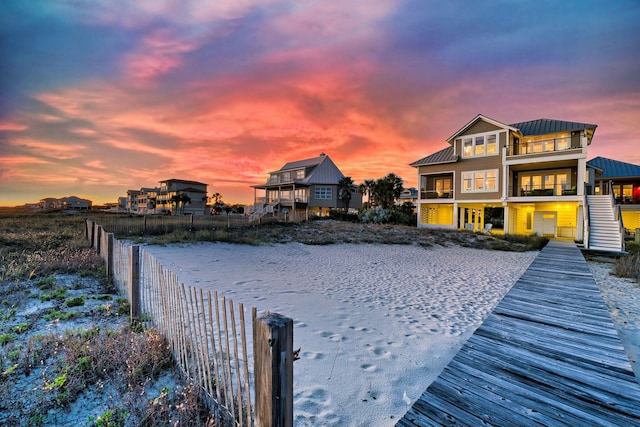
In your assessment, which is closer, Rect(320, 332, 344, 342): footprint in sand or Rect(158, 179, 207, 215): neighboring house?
Rect(320, 332, 344, 342): footprint in sand

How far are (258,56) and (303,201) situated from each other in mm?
24914

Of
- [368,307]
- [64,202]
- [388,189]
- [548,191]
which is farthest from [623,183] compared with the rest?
[64,202]

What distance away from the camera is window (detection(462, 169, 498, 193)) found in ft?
75.1

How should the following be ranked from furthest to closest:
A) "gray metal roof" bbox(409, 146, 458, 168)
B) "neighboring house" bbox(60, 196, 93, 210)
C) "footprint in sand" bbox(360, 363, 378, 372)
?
"neighboring house" bbox(60, 196, 93, 210) → "gray metal roof" bbox(409, 146, 458, 168) → "footprint in sand" bbox(360, 363, 378, 372)

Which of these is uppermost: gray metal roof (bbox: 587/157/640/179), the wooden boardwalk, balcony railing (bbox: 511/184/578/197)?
gray metal roof (bbox: 587/157/640/179)

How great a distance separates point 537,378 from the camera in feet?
9.82

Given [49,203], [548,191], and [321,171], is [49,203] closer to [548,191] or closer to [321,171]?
[321,171]

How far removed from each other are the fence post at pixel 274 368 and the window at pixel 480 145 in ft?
89.3

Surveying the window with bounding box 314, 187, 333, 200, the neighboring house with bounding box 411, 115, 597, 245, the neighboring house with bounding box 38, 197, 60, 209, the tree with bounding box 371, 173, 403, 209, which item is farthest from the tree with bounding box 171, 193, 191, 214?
the neighboring house with bounding box 38, 197, 60, 209

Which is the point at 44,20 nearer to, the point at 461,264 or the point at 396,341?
the point at 396,341

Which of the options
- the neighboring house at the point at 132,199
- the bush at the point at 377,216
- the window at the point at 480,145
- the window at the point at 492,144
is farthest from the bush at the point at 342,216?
the neighboring house at the point at 132,199

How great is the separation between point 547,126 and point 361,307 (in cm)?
2669

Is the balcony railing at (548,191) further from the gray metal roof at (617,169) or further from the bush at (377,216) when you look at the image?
the bush at (377,216)

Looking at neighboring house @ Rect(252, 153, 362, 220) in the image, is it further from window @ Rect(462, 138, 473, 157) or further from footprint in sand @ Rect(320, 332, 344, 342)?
footprint in sand @ Rect(320, 332, 344, 342)
